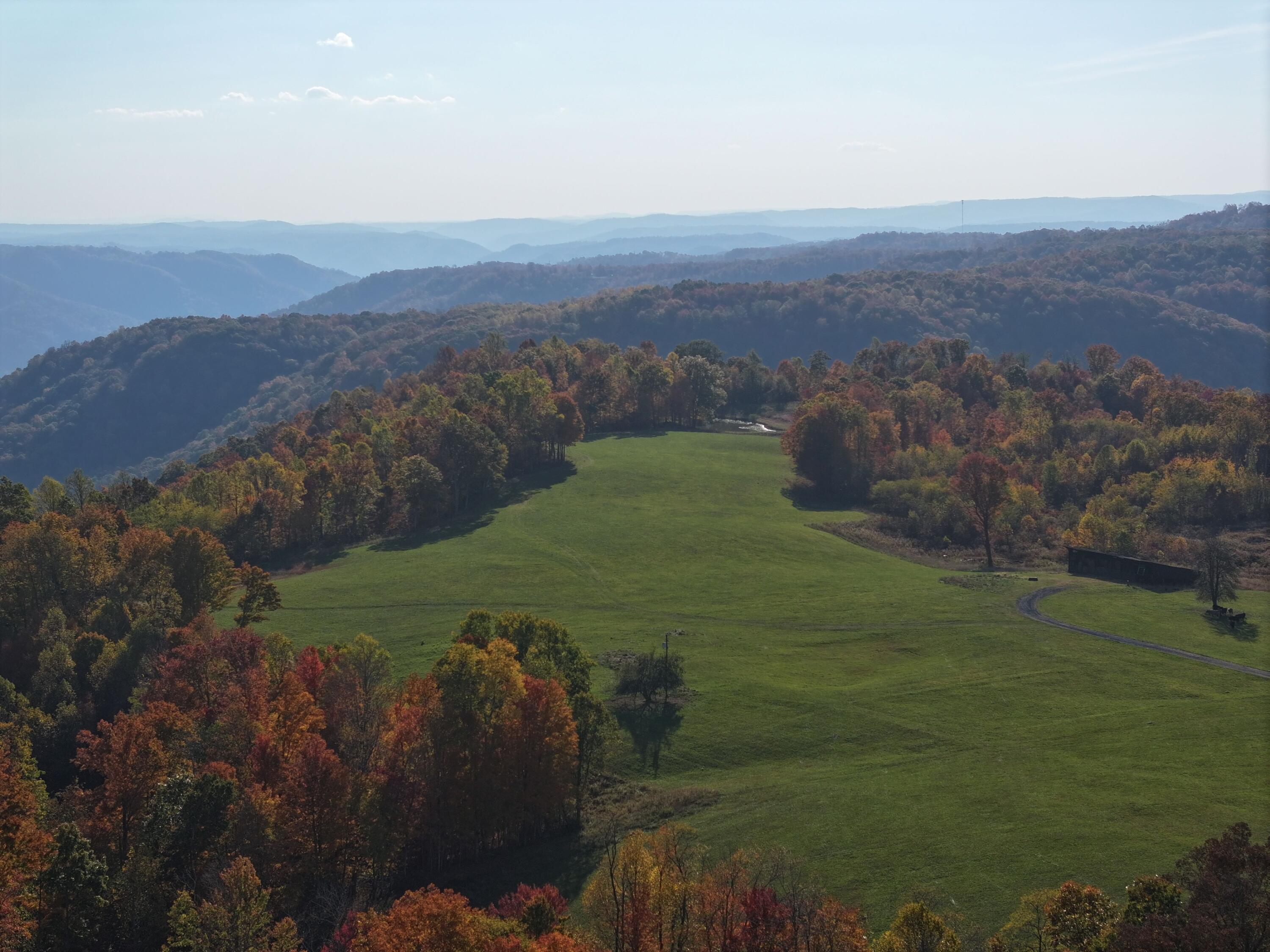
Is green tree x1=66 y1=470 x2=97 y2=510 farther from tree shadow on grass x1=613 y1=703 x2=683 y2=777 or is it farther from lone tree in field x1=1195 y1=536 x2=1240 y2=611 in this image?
lone tree in field x1=1195 y1=536 x2=1240 y2=611

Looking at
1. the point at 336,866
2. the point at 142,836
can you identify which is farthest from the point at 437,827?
the point at 142,836

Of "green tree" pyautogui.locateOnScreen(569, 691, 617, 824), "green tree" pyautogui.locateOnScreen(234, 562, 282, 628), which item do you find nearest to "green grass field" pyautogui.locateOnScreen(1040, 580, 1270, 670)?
"green tree" pyautogui.locateOnScreen(569, 691, 617, 824)

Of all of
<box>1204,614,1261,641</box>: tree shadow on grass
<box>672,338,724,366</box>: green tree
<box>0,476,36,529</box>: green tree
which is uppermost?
<box>672,338,724,366</box>: green tree

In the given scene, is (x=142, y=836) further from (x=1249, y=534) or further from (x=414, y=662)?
(x=1249, y=534)

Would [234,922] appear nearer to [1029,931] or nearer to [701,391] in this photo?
[1029,931]

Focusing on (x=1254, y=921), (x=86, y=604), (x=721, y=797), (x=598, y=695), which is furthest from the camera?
(x=86, y=604)

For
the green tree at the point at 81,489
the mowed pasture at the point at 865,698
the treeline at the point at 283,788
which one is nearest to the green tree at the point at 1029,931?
the mowed pasture at the point at 865,698
